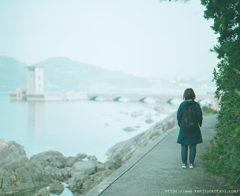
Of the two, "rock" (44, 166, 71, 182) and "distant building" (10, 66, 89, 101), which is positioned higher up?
"distant building" (10, 66, 89, 101)

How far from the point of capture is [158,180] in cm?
424

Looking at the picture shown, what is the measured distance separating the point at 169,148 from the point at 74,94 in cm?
7095

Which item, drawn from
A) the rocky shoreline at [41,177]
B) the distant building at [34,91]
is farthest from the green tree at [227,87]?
the distant building at [34,91]

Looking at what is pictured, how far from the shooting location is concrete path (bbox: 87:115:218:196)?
3.77 metres

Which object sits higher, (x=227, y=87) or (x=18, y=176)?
(x=227, y=87)

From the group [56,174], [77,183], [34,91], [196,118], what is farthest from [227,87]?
[34,91]

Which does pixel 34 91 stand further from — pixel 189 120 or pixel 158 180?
pixel 158 180

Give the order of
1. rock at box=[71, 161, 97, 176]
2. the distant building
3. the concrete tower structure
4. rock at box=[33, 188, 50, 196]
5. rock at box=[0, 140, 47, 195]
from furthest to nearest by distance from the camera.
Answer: the concrete tower structure → the distant building → rock at box=[71, 161, 97, 176] → rock at box=[33, 188, 50, 196] → rock at box=[0, 140, 47, 195]

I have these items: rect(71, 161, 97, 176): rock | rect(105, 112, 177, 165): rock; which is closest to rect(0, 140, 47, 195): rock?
rect(71, 161, 97, 176): rock

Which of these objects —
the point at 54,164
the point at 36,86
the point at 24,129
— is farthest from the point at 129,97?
the point at 54,164

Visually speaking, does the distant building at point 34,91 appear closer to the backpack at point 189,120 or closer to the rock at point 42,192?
the rock at point 42,192

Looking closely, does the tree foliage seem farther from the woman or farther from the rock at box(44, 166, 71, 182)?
the rock at box(44, 166, 71, 182)

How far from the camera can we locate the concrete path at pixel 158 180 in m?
3.77

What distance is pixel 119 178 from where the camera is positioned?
4426 millimetres
